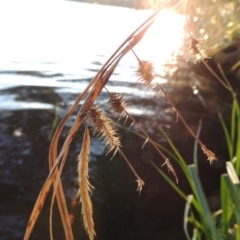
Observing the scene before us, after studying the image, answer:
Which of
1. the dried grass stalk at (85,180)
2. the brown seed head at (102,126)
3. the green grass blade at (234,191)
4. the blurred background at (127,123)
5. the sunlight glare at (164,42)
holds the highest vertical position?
the sunlight glare at (164,42)

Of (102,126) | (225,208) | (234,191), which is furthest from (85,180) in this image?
(225,208)

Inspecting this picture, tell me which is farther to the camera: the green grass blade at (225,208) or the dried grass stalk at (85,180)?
the green grass blade at (225,208)

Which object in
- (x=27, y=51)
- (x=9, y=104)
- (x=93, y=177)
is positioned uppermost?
(x=27, y=51)

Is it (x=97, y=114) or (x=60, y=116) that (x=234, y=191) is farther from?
(x=60, y=116)

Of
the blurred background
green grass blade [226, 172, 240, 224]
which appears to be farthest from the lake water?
green grass blade [226, 172, 240, 224]

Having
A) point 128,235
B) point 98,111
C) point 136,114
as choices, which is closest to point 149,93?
point 136,114

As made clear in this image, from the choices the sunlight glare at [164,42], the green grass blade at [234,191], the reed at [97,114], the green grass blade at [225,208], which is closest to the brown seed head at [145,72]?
the reed at [97,114]

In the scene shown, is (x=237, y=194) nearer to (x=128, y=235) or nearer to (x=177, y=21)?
(x=128, y=235)

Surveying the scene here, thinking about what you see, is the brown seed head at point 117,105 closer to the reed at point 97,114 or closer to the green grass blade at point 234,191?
the reed at point 97,114
